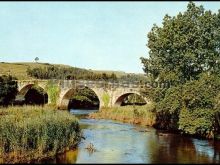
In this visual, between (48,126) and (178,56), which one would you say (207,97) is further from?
(48,126)

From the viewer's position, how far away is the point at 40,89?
91.3 metres

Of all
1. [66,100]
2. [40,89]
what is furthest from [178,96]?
[40,89]

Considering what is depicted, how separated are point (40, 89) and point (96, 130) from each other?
4378 cm

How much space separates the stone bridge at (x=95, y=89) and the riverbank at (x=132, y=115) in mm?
5107

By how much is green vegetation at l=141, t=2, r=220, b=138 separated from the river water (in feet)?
8.83

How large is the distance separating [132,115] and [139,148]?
72.8ft

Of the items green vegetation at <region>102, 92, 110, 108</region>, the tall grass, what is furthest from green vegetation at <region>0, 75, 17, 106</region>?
the tall grass

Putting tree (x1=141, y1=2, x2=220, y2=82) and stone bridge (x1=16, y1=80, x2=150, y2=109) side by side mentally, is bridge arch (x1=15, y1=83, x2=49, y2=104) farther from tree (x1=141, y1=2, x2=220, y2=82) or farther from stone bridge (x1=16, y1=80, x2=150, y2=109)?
tree (x1=141, y1=2, x2=220, y2=82)

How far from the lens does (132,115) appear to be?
59594 mm

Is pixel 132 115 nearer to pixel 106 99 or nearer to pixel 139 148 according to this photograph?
pixel 106 99

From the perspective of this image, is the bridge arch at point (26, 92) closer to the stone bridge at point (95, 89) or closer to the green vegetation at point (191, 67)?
the stone bridge at point (95, 89)

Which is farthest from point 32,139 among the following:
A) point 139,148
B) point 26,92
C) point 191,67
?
point 26,92

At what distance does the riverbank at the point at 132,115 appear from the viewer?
2195 inches

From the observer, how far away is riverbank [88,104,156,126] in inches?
2195
